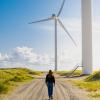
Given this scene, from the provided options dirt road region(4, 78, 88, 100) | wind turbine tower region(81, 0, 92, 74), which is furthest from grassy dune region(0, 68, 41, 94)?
wind turbine tower region(81, 0, 92, 74)

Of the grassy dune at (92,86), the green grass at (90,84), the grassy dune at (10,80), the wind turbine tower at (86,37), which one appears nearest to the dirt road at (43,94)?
the grassy dune at (92,86)

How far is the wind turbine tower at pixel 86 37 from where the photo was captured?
3649 inches

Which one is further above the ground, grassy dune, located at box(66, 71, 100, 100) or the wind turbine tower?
the wind turbine tower

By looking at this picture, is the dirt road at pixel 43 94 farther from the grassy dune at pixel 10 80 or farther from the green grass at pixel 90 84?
the green grass at pixel 90 84

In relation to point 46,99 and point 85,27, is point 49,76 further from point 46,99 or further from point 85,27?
point 85,27

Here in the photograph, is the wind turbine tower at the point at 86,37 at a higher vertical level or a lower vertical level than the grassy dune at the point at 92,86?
higher

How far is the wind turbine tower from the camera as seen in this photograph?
92688 millimetres

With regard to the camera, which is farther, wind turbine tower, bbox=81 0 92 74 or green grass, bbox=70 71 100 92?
wind turbine tower, bbox=81 0 92 74

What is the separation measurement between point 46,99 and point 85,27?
67.8 metres

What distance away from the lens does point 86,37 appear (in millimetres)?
92562

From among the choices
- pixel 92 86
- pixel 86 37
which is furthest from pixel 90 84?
pixel 86 37

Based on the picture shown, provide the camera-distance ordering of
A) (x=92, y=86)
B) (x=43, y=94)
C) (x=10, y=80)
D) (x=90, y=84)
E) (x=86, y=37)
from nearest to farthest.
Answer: (x=43, y=94), (x=92, y=86), (x=90, y=84), (x=10, y=80), (x=86, y=37)

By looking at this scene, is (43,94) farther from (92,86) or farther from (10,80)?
(10,80)

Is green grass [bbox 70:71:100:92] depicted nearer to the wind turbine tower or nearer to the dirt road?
the dirt road
